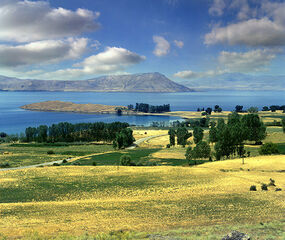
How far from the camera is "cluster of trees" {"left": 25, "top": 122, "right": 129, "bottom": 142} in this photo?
479 ft

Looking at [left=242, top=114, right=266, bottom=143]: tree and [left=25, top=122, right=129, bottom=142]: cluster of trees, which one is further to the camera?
[left=25, top=122, right=129, bottom=142]: cluster of trees

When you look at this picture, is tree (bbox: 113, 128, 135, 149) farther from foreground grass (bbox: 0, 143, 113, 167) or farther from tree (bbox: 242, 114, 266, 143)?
tree (bbox: 242, 114, 266, 143)

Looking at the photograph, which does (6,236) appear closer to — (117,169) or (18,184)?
(18,184)

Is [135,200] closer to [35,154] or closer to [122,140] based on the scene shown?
[35,154]

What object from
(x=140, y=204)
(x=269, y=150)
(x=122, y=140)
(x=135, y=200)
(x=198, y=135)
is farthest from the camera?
(x=198, y=135)

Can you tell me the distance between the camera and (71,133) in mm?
155875

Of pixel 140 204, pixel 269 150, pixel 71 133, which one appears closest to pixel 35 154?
pixel 71 133

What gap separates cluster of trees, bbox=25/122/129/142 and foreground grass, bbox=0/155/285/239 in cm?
9324

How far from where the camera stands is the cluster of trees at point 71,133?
146 metres

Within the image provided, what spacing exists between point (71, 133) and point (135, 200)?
130 m

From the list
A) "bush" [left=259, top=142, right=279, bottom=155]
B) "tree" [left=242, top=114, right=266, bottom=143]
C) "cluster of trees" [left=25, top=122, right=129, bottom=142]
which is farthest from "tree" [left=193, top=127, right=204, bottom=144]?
"cluster of trees" [left=25, top=122, right=129, bottom=142]

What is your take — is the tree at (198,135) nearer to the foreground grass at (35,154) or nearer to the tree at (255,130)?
the tree at (255,130)

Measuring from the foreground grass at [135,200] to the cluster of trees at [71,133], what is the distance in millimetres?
93237

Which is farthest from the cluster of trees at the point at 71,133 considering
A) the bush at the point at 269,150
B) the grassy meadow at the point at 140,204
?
the grassy meadow at the point at 140,204
